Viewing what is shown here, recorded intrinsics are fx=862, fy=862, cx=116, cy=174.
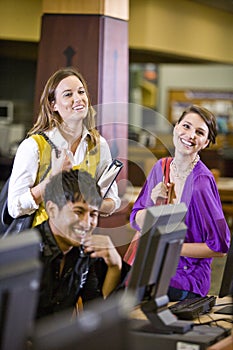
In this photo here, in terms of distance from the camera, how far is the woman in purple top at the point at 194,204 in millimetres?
4137

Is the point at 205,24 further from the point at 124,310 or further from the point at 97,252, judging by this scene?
the point at 124,310

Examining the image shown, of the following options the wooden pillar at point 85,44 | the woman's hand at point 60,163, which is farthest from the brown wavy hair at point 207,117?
the wooden pillar at point 85,44

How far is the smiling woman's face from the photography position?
425cm

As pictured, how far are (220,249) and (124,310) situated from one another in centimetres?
223

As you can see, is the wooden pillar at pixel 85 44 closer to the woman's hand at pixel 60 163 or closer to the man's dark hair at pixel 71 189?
the woman's hand at pixel 60 163

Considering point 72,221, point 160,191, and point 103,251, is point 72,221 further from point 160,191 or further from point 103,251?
point 160,191

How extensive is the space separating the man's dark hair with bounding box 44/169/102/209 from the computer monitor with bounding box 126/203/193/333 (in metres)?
0.38

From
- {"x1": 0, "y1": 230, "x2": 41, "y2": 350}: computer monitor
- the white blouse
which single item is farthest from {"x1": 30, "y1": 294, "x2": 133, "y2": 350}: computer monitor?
the white blouse

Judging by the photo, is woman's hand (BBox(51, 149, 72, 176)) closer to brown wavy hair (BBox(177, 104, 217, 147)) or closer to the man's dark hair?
the man's dark hair

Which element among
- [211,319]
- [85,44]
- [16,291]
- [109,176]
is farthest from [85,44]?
[16,291]

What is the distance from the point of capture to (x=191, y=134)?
167 inches

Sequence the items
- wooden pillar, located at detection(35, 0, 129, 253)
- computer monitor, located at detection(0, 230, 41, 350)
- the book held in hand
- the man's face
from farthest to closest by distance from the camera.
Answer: wooden pillar, located at detection(35, 0, 129, 253) → the book held in hand → the man's face → computer monitor, located at detection(0, 230, 41, 350)

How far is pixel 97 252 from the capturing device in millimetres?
3516

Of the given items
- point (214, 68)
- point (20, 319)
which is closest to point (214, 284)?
point (20, 319)
